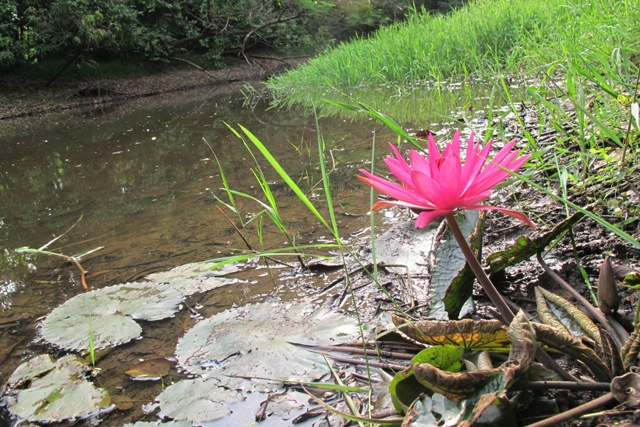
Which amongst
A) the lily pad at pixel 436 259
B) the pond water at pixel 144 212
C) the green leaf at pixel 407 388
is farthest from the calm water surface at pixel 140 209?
the green leaf at pixel 407 388

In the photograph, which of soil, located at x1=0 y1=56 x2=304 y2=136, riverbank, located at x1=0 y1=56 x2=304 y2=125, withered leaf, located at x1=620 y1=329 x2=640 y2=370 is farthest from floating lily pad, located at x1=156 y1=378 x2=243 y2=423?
riverbank, located at x1=0 y1=56 x2=304 y2=125

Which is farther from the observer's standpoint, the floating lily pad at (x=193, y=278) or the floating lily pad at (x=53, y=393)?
the floating lily pad at (x=193, y=278)

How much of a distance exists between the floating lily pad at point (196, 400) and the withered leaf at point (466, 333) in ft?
1.26

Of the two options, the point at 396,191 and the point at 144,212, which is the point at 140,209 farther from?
the point at 396,191

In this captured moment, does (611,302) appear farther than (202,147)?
No

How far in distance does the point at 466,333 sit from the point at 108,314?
38.4 inches

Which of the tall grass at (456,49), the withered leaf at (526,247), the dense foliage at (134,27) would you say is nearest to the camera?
the withered leaf at (526,247)

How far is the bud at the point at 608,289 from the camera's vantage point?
2.45 feet

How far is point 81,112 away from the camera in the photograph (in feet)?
26.8

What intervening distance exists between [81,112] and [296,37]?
8.35 m

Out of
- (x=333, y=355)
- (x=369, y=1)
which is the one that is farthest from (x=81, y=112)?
(x=369, y=1)

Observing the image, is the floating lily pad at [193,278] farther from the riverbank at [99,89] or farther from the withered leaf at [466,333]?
the riverbank at [99,89]

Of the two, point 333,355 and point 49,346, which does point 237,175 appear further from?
point 333,355

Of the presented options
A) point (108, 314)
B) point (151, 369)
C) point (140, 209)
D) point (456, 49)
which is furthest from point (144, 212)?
point (456, 49)
